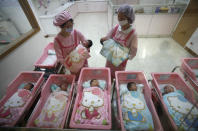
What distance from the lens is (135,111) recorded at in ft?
3.24

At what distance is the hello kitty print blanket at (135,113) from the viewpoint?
0.88m

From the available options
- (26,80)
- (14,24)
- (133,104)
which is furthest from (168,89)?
(14,24)

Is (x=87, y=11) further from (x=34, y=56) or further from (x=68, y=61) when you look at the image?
(x=68, y=61)

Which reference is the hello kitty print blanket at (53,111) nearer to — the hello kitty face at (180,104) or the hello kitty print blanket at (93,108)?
the hello kitty print blanket at (93,108)

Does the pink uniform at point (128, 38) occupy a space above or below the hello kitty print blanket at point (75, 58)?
above

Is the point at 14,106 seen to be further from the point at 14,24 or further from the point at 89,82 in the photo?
the point at 14,24

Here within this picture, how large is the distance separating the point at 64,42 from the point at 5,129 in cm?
99

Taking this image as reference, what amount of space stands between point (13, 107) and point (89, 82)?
0.93 m

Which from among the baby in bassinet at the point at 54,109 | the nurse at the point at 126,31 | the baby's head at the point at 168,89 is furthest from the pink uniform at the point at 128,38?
the baby in bassinet at the point at 54,109

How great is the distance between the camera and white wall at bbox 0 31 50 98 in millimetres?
1389

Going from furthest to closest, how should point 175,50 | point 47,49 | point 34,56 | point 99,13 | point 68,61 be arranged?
1. point 99,13
2. point 175,50
3. point 47,49
4. point 34,56
5. point 68,61

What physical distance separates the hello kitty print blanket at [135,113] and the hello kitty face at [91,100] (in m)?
0.27

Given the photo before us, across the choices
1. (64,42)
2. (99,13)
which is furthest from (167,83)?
(99,13)

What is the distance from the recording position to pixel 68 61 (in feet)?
3.96
